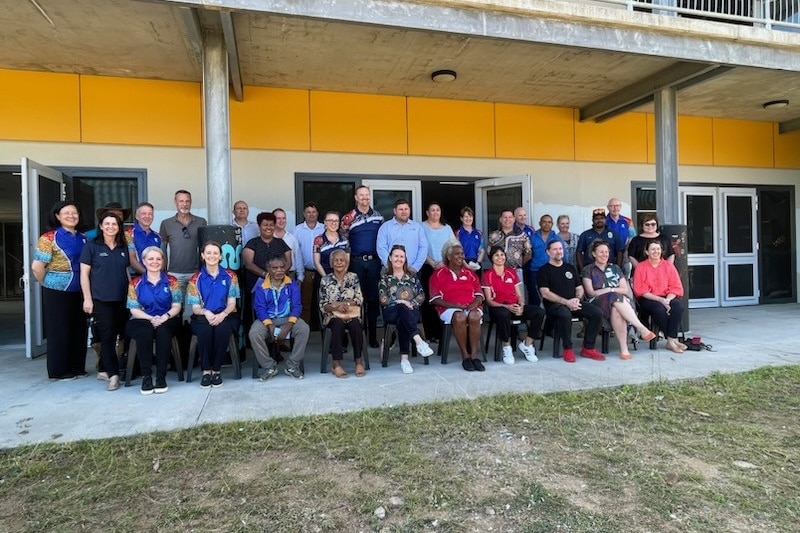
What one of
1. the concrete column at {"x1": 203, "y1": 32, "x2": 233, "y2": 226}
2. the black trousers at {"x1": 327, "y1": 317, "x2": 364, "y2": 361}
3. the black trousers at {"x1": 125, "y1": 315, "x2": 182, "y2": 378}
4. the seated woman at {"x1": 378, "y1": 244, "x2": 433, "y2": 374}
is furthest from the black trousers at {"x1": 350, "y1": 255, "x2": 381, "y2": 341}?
the black trousers at {"x1": 125, "y1": 315, "x2": 182, "y2": 378}

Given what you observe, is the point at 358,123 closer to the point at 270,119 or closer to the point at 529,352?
the point at 270,119

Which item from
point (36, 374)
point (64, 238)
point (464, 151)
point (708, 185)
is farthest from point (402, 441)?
point (708, 185)

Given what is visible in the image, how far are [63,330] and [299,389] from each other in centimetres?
203

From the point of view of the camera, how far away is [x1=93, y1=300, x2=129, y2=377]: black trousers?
3953mm

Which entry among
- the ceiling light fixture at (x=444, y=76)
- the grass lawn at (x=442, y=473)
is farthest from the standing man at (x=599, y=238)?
the grass lawn at (x=442, y=473)

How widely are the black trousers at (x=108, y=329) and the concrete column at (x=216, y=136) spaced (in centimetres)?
107

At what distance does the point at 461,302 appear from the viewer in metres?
4.66

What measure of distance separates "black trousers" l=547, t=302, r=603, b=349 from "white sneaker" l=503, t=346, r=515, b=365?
55 centimetres

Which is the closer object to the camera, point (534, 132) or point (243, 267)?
point (243, 267)

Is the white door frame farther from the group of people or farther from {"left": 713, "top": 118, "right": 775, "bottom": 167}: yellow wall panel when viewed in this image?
the group of people

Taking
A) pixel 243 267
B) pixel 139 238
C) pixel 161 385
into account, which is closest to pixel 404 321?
pixel 243 267

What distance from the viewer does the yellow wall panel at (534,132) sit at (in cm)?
722

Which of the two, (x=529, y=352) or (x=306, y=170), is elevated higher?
(x=306, y=170)

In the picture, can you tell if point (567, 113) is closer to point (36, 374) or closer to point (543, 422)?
point (543, 422)
